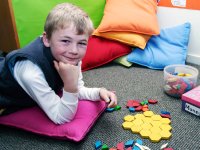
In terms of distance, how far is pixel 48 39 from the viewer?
0.89m

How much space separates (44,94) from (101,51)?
27.3 inches

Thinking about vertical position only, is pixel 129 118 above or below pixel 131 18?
below

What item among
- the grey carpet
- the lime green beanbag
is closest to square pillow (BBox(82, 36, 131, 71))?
the grey carpet

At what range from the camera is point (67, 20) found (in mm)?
856

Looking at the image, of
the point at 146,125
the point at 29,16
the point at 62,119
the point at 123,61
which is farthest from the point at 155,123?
the point at 29,16

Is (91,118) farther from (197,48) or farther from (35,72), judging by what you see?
(197,48)

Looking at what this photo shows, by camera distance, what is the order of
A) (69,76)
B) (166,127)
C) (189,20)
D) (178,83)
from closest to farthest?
1. (69,76)
2. (166,127)
3. (178,83)
4. (189,20)

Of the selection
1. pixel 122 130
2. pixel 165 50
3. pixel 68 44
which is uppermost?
pixel 68 44

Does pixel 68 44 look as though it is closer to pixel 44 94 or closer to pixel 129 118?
pixel 44 94

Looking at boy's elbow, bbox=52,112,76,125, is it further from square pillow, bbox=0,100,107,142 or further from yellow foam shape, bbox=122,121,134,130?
yellow foam shape, bbox=122,121,134,130

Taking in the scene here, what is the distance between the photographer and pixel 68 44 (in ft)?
2.82

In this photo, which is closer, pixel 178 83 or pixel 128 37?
pixel 178 83

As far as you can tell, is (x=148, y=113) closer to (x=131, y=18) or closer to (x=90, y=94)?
(x=90, y=94)

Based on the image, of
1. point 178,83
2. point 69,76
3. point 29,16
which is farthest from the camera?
point 29,16
